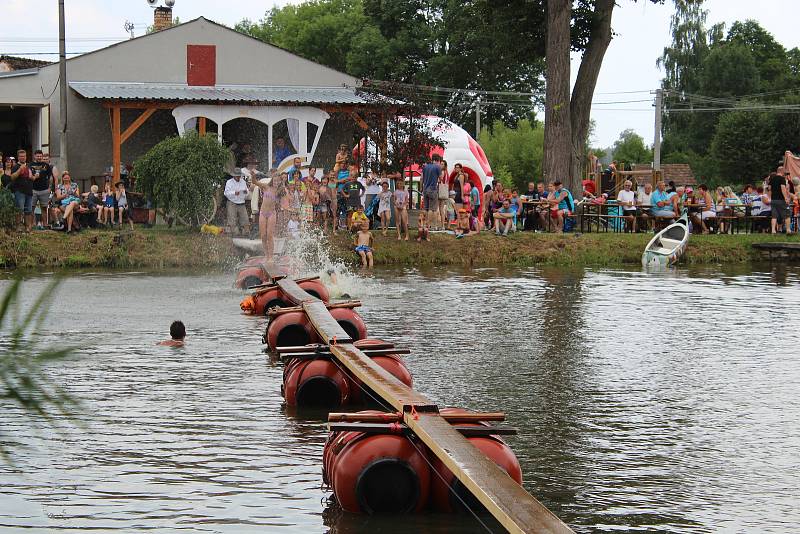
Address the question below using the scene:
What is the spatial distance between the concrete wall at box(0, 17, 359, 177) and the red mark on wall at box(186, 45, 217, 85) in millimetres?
150

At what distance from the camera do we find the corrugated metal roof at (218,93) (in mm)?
36531

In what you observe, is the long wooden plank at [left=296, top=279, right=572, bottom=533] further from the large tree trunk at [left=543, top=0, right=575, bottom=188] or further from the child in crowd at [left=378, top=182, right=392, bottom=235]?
the large tree trunk at [left=543, top=0, right=575, bottom=188]

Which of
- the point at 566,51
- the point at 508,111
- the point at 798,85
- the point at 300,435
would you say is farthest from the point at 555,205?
the point at 798,85

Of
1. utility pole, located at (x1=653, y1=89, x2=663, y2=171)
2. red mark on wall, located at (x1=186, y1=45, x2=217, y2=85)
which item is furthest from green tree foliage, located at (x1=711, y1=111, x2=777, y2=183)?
red mark on wall, located at (x1=186, y1=45, x2=217, y2=85)

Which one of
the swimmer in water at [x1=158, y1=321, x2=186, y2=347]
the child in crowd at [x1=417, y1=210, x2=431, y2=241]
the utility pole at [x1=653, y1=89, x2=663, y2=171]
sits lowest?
the swimmer in water at [x1=158, y1=321, x2=186, y2=347]

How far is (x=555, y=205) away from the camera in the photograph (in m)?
32.5

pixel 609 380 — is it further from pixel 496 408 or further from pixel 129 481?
pixel 129 481

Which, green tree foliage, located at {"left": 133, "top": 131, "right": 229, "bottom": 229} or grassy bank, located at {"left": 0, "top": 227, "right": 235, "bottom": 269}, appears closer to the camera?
grassy bank, located at {"left": 0, "top": 227, "right": 235, "bottom": 269}

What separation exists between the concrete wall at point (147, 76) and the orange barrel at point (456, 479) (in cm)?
3131

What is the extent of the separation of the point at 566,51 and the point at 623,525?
29.7 m

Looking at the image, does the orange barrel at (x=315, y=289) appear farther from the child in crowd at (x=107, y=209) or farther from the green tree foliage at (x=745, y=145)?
the green tree foliage at (x=745, y=145)

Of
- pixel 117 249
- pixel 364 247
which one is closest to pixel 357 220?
pixel 364 247

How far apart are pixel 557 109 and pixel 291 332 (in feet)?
75.8

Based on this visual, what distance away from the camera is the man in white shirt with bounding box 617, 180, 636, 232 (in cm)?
3384
